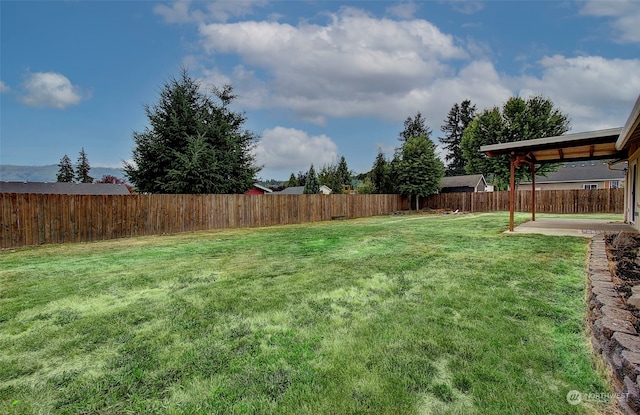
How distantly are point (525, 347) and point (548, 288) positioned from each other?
68.4 inches

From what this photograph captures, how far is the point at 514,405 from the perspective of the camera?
5.27 feet

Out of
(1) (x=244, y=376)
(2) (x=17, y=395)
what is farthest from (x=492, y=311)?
(2) (x=17, y=395)

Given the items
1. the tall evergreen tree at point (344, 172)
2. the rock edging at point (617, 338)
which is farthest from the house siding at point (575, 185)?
the rock edging at point (617, 338)

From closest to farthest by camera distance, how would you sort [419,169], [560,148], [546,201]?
1. [560,148]
2. [546,201]
3. [419,169]

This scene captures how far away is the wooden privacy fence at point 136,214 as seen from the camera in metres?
8.07

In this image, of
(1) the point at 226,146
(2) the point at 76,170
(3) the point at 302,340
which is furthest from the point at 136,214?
(2) the point at 76,170

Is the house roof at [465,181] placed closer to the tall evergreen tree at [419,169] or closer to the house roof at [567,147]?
the tall evergreen tree at [419,169]

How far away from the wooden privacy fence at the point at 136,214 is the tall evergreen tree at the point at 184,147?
2762mm

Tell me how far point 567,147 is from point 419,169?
1289 centimetres

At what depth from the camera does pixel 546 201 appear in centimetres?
1745

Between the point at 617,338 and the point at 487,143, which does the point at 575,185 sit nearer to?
the point at 487,143

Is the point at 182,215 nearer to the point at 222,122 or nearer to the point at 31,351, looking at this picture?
the point at 222,122

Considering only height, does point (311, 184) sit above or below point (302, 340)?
above

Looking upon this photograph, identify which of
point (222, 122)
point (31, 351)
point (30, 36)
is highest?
point (30, 36)
